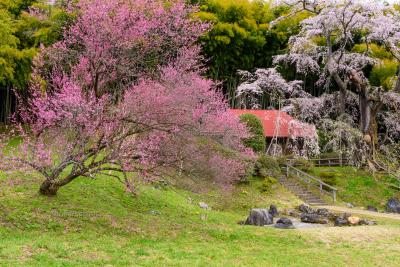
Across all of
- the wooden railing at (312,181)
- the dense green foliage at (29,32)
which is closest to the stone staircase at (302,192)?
the wooden railing at (312,181)

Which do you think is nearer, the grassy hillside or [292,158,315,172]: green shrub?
the grassy hillside

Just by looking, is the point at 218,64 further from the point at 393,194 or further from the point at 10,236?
the point at 10,236

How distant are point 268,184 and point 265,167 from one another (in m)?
1.20

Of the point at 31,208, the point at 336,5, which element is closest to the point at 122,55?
the point at 31,208

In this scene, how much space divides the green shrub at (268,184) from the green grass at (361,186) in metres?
3.99

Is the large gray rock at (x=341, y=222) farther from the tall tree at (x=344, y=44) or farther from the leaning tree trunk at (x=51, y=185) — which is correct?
the leaning tree trunk at (x=51, y=185)

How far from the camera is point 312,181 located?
25.1 metres

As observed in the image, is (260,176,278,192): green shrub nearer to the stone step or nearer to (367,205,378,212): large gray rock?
the stone step

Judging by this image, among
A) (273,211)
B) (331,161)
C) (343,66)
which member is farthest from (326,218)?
(343,66)

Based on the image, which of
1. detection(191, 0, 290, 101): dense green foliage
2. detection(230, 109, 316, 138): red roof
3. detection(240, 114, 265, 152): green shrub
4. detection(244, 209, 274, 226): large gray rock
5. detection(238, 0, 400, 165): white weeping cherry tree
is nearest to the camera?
detection(244, 209, 274, 226): large gray rock

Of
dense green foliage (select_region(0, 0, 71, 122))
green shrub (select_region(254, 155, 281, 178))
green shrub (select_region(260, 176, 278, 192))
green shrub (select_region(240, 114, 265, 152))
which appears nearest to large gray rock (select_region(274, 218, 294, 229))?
green shrub (select_region(260, 176, 278, 192))

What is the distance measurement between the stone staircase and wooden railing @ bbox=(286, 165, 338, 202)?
474mm

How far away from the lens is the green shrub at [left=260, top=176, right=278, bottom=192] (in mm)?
22734

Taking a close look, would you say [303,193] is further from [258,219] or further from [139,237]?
[139,237]
